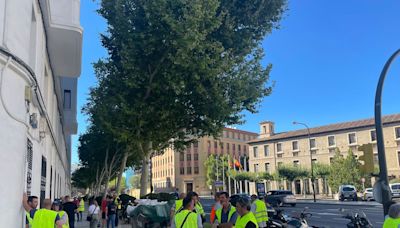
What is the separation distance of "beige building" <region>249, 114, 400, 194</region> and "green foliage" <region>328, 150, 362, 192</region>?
→ 2930mm

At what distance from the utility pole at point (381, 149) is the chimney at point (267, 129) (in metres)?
62.6

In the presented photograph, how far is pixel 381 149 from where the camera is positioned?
923 cm

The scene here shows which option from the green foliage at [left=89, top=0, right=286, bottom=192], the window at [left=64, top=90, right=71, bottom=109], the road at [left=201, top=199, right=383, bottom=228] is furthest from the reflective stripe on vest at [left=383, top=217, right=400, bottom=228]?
the window at [left=64, top=90, right=71, bottom=109]

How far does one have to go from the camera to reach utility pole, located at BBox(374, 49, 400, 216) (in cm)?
881

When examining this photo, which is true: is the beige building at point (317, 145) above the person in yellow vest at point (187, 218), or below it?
above

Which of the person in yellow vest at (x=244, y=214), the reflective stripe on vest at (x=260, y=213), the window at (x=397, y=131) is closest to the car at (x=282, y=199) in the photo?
the window at (x=397, y=131)

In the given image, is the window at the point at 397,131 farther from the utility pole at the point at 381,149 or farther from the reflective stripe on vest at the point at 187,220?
the reflective stripe on vest at the point at 187,220

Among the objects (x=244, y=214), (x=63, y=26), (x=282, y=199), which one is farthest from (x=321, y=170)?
(x=244, y=214)

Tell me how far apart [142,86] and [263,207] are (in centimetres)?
898

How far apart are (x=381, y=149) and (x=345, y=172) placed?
4427 cm

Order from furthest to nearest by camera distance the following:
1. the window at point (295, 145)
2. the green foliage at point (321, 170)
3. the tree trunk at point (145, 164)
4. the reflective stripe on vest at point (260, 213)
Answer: the window at point (295, 145), the green foliage at point (321, 170), the tree trunk at point (145, 164), the reflective stripe on vest at point (260, 213)

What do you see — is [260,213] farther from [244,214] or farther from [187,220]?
[187,220]

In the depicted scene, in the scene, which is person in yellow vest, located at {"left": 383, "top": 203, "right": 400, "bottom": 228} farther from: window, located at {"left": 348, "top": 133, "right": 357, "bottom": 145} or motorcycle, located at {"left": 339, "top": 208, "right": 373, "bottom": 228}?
window, located at {"left": 348, "top": 133, "right": 357, "bottom": 145}

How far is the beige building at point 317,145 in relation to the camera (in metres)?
54.2
